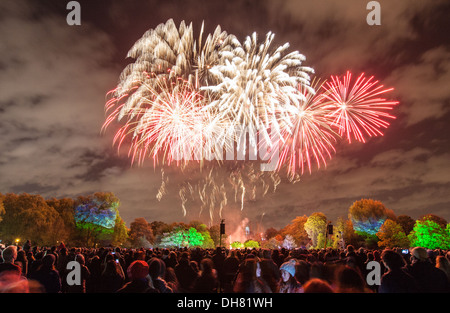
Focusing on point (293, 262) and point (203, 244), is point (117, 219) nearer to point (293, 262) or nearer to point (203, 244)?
point (203, 244)

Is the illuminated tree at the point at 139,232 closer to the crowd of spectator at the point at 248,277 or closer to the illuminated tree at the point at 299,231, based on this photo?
the illuminated tree at the point at 299,231

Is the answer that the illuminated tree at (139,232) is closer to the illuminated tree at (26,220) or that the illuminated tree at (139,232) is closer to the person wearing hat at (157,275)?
the illuminated tree at (26,220)

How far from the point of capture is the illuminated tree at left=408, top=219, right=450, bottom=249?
56.9 m

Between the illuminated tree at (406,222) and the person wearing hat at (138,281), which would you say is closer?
the person wearing hat at (138,281)

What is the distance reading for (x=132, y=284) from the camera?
200 inches

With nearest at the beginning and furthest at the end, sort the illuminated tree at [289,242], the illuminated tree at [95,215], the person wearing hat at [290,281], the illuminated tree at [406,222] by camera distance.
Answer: the person wearing hat at [290,281]
the illuminated tree at [95,215]
the illuminated tree at [406,222]
the illuminated tree at [289,242]

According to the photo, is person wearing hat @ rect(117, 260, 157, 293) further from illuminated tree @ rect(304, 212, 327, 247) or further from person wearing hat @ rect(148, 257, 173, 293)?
illuminated tree @ rect(304, 212, 327, 247)

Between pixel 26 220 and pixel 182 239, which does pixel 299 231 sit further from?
pixel 26 220

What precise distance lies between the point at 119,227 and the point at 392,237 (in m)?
62.1

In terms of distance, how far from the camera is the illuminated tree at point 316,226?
3452 inches

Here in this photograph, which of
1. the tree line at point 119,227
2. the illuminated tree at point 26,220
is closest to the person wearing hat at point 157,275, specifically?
the tree line at point 119,227

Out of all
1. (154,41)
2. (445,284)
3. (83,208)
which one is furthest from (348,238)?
(445,284)

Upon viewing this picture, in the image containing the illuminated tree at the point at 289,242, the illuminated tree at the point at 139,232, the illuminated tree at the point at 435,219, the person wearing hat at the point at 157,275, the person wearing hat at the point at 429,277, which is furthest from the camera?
the illuminated tree at the point at 289,242

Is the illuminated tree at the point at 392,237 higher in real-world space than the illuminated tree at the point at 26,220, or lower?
lower
